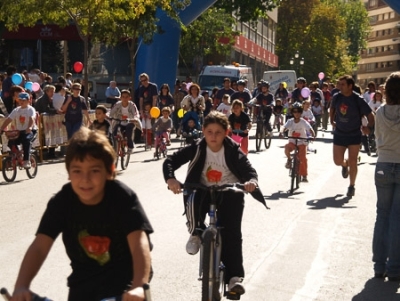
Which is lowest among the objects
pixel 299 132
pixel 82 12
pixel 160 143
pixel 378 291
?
pixel 160 143

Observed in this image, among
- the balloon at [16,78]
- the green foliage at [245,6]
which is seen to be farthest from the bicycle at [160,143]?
the green foliage at [245,6]

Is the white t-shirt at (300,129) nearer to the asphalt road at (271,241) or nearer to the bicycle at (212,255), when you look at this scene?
the asphalt road at (271,241)

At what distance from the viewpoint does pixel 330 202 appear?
45.4 ft

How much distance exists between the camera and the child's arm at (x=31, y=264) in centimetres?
366

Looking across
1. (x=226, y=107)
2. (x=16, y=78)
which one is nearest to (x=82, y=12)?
(x=16, y=78)

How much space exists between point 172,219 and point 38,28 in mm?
36198

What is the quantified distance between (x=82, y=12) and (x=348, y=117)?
12.7 meters

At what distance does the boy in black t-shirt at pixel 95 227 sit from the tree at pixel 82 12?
19870 mm

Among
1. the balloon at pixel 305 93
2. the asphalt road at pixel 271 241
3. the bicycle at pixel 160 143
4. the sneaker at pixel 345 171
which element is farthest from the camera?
the balloon at pixel 305 93

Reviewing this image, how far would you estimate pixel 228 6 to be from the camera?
139 ft

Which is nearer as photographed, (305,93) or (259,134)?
(259,134)

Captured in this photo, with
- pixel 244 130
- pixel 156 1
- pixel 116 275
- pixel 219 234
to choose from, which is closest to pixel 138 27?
pixel 156 1

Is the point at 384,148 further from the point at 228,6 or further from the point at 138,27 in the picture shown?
the point at 228,6

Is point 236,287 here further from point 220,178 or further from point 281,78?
point 281,78
